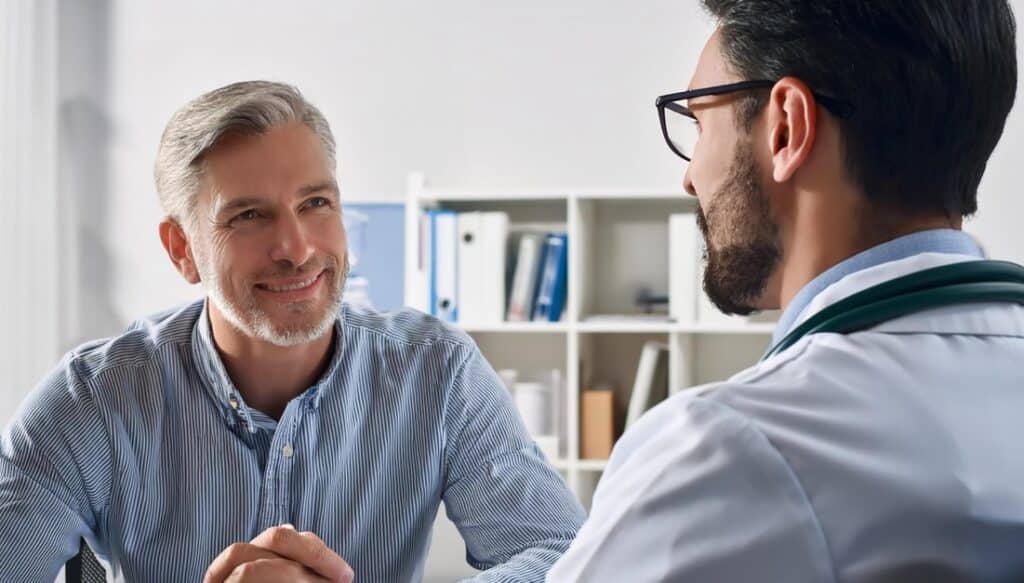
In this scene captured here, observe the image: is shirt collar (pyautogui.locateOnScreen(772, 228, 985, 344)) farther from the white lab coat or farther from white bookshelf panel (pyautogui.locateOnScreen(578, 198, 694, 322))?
white bookshelf panel (pyautogui.locateOnScreen(578, 198, 694, 322))

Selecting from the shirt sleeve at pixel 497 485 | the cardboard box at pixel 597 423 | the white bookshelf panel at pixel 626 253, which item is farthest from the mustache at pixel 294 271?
→ the white bookshelf panel at pixel 626 253

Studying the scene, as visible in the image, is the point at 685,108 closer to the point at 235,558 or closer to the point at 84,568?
the point at 235,558

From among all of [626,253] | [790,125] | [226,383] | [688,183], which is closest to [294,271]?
[226,383]

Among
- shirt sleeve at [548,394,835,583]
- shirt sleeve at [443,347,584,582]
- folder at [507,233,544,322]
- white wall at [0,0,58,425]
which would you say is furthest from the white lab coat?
white wall at [0,0,58,425]

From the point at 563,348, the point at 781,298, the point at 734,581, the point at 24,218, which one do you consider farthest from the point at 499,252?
the point at 734,581

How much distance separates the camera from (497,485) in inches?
60.6

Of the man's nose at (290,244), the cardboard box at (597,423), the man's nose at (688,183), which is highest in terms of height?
the man's nose at (688,183)

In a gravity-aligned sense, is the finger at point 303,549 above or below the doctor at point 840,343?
below

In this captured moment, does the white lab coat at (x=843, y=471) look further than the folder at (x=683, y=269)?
No

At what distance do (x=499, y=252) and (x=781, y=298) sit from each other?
8.46ft

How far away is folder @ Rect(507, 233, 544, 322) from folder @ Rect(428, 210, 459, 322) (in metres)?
0.19

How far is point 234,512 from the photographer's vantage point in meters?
1.51

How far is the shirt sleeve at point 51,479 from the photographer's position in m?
1.44

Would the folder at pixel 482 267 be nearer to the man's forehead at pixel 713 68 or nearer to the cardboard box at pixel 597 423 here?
the cardboard box at pixel 597 423
